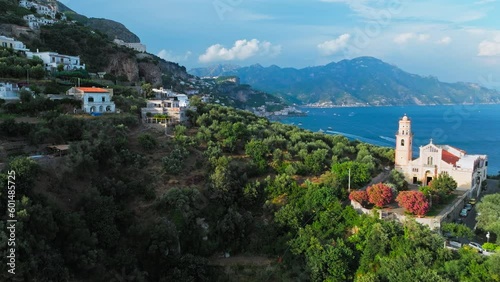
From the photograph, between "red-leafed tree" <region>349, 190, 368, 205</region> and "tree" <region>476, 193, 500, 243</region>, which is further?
"red-leafed tree" <region>349, 190, 368, 205</region>

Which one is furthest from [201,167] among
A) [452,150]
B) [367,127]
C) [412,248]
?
[367,127]

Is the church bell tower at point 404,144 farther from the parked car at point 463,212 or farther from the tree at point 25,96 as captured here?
the tree at point 25,96

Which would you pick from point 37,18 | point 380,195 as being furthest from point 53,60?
point 380,195

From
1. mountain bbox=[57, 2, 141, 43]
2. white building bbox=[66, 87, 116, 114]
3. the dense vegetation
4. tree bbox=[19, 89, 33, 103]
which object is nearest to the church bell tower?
the dense vegetation

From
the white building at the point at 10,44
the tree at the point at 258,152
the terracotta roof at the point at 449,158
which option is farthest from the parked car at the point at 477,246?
the white building at the point at 10,44

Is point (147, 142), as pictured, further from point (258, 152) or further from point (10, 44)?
point (10, 44)

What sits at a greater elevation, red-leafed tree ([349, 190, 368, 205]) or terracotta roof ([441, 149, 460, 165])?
terracotta roof ([441, 149, 460, 165])

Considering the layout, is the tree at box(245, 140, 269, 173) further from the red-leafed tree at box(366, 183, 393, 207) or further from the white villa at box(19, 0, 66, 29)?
the white villa at box(19, 0, 66, 29)
